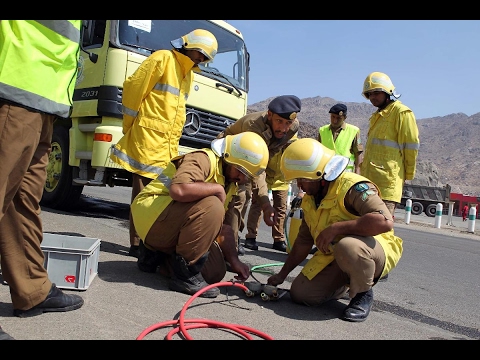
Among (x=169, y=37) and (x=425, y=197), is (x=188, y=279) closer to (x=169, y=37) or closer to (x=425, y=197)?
(x=169, y=37)

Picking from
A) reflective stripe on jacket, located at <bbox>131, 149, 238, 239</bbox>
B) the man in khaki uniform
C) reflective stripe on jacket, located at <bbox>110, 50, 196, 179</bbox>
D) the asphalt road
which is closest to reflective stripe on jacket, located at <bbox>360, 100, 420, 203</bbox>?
the asphalt road

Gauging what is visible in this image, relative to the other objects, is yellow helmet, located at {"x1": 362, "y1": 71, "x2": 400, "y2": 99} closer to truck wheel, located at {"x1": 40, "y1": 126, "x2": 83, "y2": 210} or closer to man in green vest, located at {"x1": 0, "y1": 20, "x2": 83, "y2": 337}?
man in green vest, located at {"x1": 0, "y1": 20, "x2": 83, "y2": 337}

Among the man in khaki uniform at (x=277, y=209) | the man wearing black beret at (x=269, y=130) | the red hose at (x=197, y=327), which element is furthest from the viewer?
the man in khaki uniform at (x=277, y=209)

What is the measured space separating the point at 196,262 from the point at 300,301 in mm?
800

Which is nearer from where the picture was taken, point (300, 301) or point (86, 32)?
point (300, 301)

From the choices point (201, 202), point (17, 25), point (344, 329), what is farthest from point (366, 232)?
point (17, 25)

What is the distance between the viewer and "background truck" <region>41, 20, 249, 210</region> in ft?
20.4

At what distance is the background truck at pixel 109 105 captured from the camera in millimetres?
6215

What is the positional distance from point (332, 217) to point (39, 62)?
218cm

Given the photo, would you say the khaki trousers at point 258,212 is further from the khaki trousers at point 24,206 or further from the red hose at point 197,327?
the khaki trousers at point 24,206

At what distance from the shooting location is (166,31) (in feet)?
21.7

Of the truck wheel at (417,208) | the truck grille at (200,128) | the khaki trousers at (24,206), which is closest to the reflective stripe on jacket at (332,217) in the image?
the khaki trousers at (24,206)

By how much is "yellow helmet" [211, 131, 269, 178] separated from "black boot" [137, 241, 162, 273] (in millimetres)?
995
